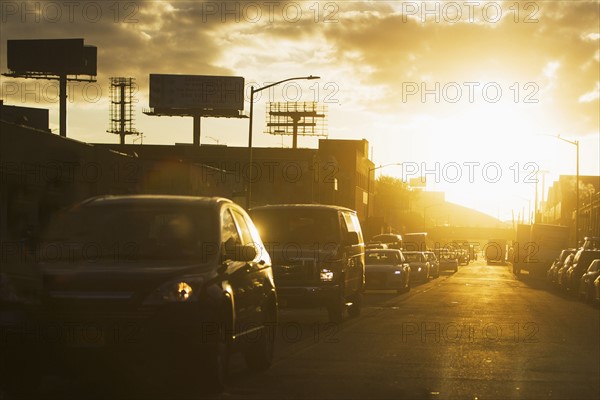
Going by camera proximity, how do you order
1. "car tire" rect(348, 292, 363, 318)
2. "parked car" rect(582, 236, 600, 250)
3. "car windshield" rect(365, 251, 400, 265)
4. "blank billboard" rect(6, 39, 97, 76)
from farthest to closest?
1. "blank billboard" rect(6, 39, 97, 76)
2. "parked car" rect(582, 236, 600, 250)
3. "car windshield" rect(365, 251, 400, 265)
4. "car tire" rect(348, 292, 363, 318)

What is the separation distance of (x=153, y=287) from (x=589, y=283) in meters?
24.6

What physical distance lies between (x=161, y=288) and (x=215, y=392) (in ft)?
4.52

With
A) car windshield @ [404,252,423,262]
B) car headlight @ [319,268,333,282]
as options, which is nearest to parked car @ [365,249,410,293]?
car headlight @ [319,268,333,282]

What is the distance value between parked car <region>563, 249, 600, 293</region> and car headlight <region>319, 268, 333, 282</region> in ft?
63.7

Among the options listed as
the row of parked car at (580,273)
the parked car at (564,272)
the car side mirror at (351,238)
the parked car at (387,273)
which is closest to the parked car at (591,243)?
the row of parked car at (580,273)

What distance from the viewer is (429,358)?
1351cm

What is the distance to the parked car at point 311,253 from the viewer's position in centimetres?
1942

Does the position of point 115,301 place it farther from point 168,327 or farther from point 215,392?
point 215,392

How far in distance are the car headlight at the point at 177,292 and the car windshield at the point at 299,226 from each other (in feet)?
35.0

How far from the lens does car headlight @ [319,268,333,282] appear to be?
1958cm

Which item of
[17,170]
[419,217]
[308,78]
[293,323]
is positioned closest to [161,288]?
[293,323]

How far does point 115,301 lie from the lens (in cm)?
910

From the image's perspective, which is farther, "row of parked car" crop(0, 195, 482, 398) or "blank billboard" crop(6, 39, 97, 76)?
"blank billboard" crop(6, 39, 97, 76)

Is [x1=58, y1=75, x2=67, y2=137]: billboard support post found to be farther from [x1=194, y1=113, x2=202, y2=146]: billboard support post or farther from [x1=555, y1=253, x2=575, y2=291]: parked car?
[x1=555, y1=253, x2=575, y2=291]: parked car
